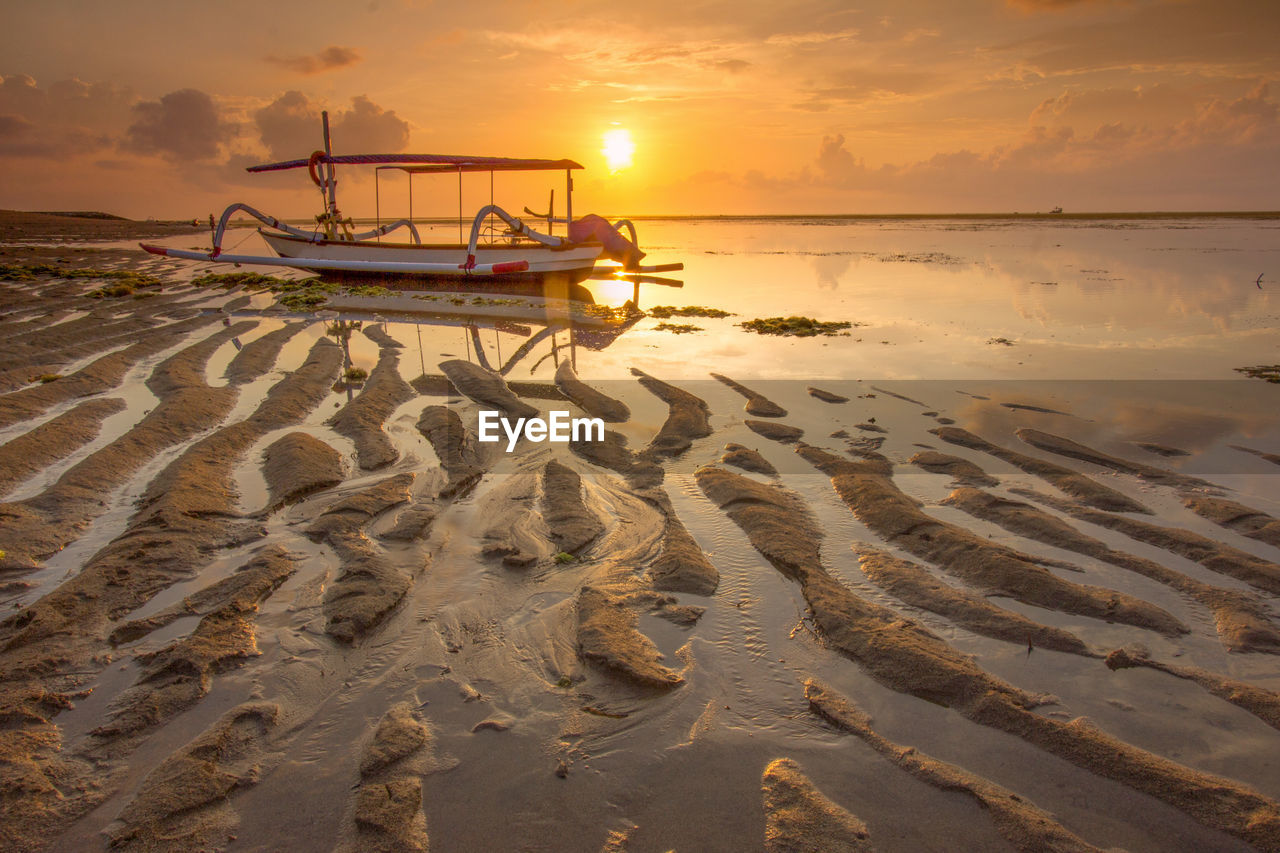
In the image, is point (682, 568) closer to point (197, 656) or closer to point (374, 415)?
point (197, 656)

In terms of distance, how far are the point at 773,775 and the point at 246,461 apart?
257 inches

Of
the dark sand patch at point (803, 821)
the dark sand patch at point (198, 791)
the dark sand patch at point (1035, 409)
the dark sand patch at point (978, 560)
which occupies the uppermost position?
the dark sand patch at point (1035, 409)

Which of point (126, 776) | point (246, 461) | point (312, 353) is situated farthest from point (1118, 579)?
point (312, 353)

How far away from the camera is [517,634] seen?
14.3 ft

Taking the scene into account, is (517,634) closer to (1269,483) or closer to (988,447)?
(988,447)

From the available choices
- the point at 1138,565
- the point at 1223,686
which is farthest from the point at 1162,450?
the point at 1223,686

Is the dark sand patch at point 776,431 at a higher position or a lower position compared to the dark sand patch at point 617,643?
higher

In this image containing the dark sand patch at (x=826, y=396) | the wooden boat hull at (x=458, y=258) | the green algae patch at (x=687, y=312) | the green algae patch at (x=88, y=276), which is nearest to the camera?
the dark sand patch at (x=826, y=396)

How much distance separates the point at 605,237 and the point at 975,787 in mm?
29237

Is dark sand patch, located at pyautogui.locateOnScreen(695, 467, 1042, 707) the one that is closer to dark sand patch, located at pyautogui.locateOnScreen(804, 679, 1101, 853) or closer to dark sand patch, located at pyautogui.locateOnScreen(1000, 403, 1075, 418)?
dark sand patch, located at pyautogui.locateOnScreen(804, 679, 1101, 853)

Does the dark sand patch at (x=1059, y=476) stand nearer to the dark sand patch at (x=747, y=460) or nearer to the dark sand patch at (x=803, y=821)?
the dark sand patch at (x=747, y=460)

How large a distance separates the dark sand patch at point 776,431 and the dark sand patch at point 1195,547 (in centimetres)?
287

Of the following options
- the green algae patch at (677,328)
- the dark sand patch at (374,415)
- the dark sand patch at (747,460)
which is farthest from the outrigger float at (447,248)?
the dark sand patch at (747,460)

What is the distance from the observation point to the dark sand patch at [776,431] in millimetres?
8295
